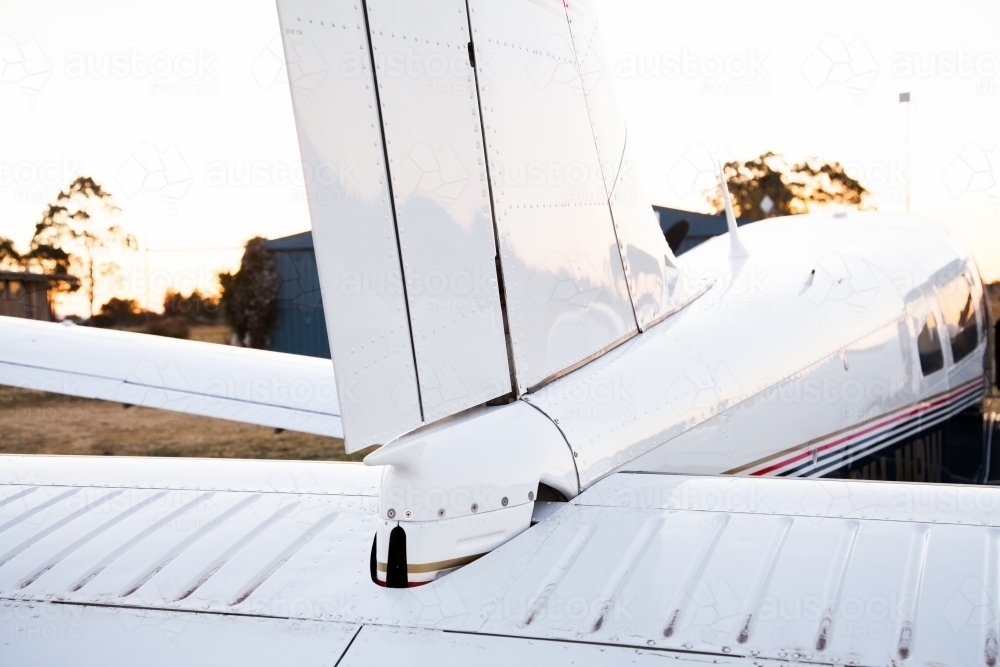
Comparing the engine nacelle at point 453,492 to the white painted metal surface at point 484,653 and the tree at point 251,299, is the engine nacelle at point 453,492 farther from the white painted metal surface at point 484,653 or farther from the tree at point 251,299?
the tree at point 251,299

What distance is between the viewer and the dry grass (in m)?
15.8

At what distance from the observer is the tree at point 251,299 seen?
23.2 meters

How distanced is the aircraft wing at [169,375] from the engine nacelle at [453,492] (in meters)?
2.29

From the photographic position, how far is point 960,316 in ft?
21.0

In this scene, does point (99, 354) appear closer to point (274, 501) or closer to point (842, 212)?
point (274, 501)

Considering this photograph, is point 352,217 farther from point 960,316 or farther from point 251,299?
point 251,299

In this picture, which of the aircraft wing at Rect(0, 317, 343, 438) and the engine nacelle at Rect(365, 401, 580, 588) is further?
the aircraft wing at Rect(0, 317, 343, 438)

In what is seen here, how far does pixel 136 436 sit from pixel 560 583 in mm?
19169

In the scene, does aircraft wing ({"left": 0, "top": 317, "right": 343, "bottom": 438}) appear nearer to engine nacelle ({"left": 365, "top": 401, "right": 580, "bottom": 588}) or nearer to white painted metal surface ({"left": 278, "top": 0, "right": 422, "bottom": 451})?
engine nacelle ({"left": 365, "top": 401, "right": 580, "bottom": 588})

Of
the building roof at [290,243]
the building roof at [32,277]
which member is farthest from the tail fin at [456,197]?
the building roof at [32,277]

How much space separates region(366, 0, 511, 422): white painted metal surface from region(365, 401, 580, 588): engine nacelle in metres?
0.14

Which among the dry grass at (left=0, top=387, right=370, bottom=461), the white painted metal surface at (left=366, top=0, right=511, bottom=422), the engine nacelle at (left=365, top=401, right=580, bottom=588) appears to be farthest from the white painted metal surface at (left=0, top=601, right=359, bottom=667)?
the dry grass at (left=0, top=387, right=370, bottom=461)

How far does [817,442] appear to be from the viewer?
13.9 ft

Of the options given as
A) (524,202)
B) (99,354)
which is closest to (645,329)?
(524,202)
